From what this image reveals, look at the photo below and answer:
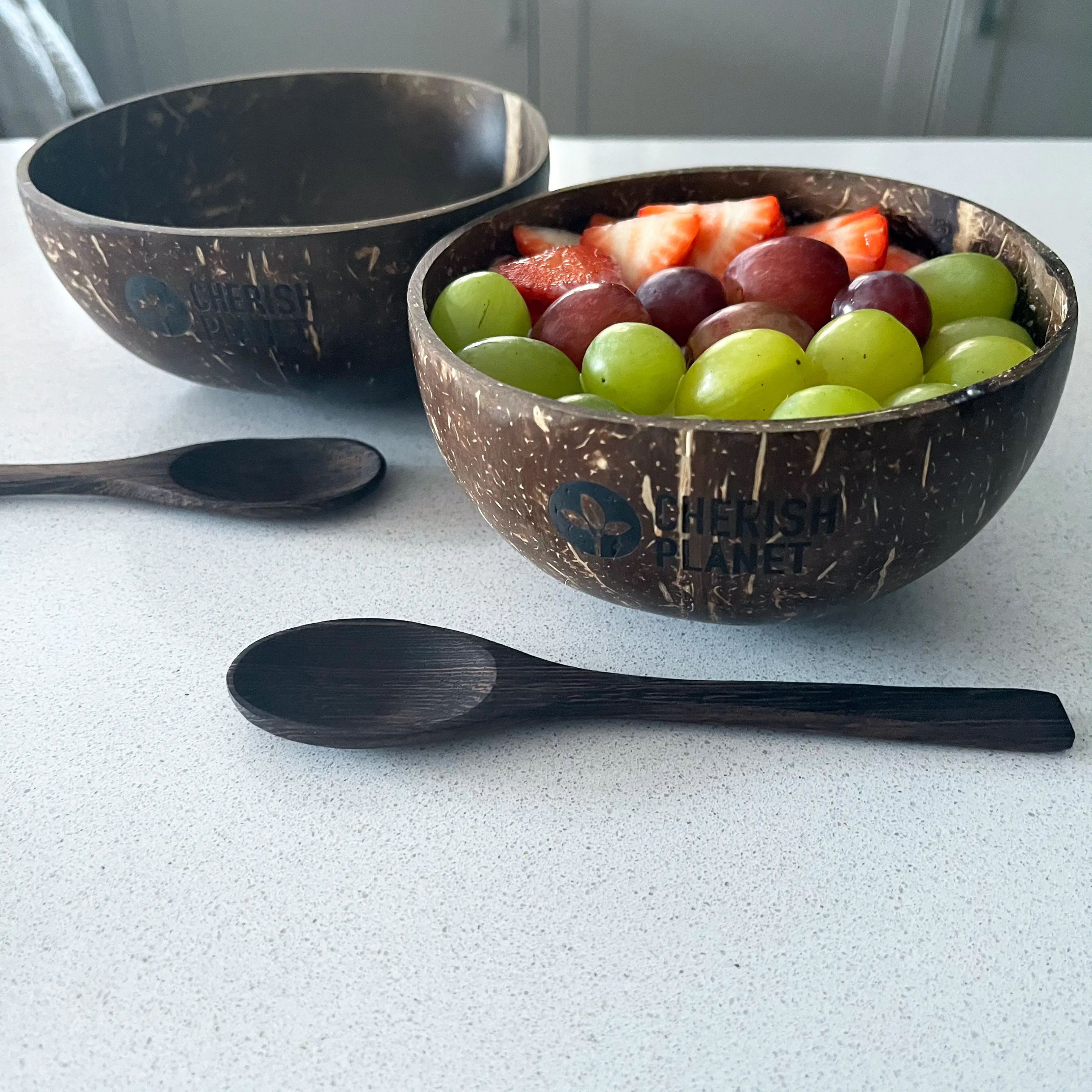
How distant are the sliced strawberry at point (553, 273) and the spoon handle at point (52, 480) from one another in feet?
0.95

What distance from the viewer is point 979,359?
501mm

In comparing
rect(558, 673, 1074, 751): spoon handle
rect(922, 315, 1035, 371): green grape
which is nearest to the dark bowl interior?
rect(922, 315, 1035, 371): green grape

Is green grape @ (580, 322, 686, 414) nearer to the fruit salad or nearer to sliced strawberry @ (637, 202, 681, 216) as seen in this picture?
the fruit salad

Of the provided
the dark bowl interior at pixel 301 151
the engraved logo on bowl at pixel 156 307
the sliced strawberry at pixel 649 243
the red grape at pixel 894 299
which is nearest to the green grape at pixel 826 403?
the red grape at pixel 894 299

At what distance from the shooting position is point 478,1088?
1.18 ft

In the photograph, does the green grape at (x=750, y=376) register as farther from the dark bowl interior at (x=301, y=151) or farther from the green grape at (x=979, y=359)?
the dark bowl interior at (x=301, y=151)

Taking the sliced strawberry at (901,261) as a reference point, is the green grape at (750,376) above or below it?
above

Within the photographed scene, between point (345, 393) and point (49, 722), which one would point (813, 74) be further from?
point (49, 722)

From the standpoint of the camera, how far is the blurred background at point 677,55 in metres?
2.64

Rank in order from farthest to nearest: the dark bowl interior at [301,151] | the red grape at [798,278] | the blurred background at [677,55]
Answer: the blurred background at [677,55]
the dark bowl interior at [301,151]
the red grape at [798,278]

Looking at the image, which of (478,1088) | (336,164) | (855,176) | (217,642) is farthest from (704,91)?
(478,1088)

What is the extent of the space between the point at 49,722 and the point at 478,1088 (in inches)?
11.3

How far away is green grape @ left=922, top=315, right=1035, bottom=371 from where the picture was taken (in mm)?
541

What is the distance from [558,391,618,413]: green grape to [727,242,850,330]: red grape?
0.14 metres
